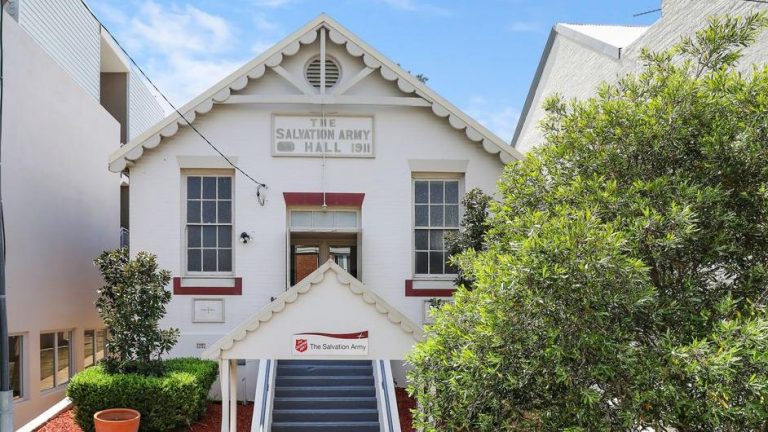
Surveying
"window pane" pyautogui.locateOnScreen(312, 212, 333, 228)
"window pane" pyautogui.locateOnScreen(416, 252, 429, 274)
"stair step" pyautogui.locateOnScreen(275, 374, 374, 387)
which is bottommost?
"stair step" pyautogui.locateOnScreen(275, 374, 374, 387)

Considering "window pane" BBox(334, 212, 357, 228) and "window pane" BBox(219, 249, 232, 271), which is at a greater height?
"window pane" BBox(334, 212, 357, 228)

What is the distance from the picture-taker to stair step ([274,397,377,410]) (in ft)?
38.3

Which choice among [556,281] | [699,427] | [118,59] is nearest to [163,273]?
[556,281]

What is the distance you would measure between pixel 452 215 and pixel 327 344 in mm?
5701

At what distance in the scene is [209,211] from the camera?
44.4ft

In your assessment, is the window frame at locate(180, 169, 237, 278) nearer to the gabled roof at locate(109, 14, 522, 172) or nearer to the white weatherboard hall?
the white weatherboard hall

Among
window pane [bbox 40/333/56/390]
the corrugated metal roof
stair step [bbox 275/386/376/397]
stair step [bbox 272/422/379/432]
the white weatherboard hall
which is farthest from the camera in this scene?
the corrugated metal roof

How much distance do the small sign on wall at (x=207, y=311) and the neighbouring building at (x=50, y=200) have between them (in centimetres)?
383

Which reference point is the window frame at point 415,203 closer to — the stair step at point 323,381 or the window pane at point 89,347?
the stair step at point 323,381

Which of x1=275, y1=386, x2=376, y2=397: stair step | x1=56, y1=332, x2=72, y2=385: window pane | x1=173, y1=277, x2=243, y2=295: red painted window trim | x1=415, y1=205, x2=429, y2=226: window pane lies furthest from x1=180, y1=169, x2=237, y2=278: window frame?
x1=56, y1=332, x2=72, y2=385: window pane

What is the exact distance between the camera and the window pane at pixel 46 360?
14.9 m

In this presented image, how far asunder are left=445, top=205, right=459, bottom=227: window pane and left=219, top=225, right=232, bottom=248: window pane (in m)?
4.65

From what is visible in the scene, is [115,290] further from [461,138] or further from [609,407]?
[609,407]

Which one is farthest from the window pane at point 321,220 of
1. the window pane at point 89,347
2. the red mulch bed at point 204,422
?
the window pane at point 89,347
